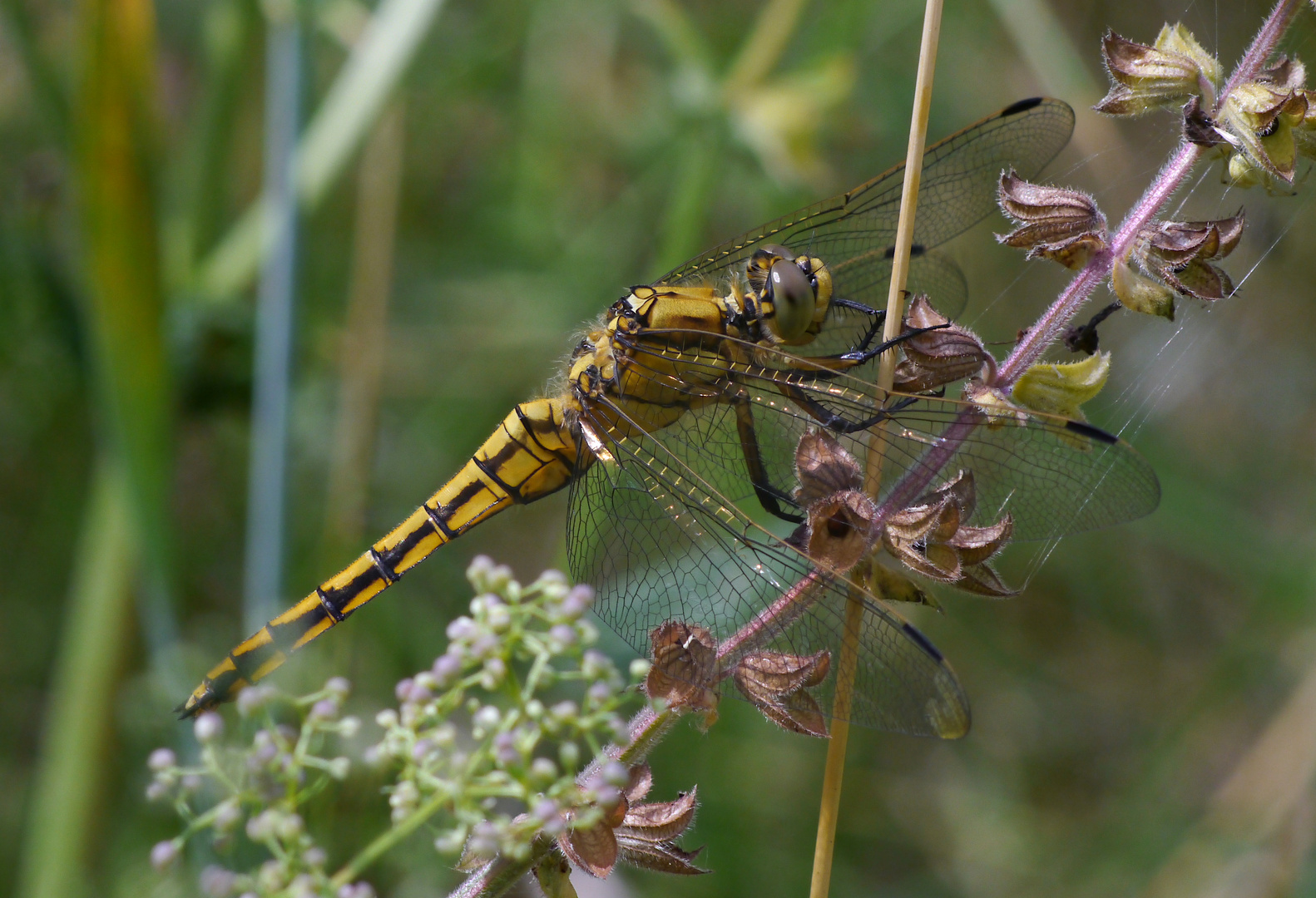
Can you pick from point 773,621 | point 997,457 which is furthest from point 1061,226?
point 773,621

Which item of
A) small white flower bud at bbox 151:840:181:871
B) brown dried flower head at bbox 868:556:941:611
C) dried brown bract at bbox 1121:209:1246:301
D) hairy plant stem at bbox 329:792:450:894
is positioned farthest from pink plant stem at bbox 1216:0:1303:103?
small white flower bud at bbox 151:840:181:871

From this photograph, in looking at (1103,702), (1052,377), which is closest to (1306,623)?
(1103,702)

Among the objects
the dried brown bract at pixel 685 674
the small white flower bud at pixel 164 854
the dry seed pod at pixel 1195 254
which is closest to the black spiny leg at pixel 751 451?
the dried brown bract at pixel 685 674

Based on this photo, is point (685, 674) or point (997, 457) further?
point (997, 457)

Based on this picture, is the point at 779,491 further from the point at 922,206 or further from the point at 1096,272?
the point at 922,206

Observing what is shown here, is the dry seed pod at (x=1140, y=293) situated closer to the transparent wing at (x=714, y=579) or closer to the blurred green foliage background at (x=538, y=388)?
the transparent wing at (x=714, y=579)

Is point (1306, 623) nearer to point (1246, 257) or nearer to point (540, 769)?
point (1246, 257)
